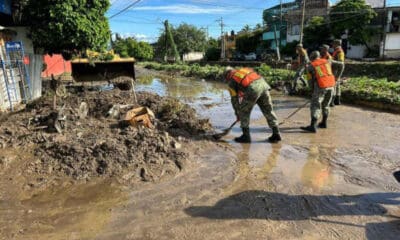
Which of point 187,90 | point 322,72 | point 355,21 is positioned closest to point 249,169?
point 322,72

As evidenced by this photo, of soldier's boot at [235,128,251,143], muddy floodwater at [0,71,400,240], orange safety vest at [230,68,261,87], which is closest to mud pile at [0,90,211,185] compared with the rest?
muddy floodwater at [0,71,400,240]

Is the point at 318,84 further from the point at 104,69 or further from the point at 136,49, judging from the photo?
the point at 136,49

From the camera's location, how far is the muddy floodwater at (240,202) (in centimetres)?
341

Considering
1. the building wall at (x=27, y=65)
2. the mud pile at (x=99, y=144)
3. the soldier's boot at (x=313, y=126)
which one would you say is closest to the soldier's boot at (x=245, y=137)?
the mud pile at (x=99, y=144)

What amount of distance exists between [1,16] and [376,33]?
27.5 m

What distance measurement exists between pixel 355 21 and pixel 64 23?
80.6 ft

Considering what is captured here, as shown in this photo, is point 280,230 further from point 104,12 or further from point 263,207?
point 104,12

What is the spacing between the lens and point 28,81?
10.4 meters

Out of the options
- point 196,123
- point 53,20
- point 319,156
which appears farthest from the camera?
point 53,20

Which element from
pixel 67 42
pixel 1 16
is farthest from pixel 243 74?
pixel 1 16

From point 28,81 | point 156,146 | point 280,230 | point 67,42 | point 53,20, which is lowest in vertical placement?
point 280,230

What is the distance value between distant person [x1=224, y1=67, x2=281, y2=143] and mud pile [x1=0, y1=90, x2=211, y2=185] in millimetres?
1017

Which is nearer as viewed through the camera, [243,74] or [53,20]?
[243,74]

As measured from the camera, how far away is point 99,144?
524 centimetres
